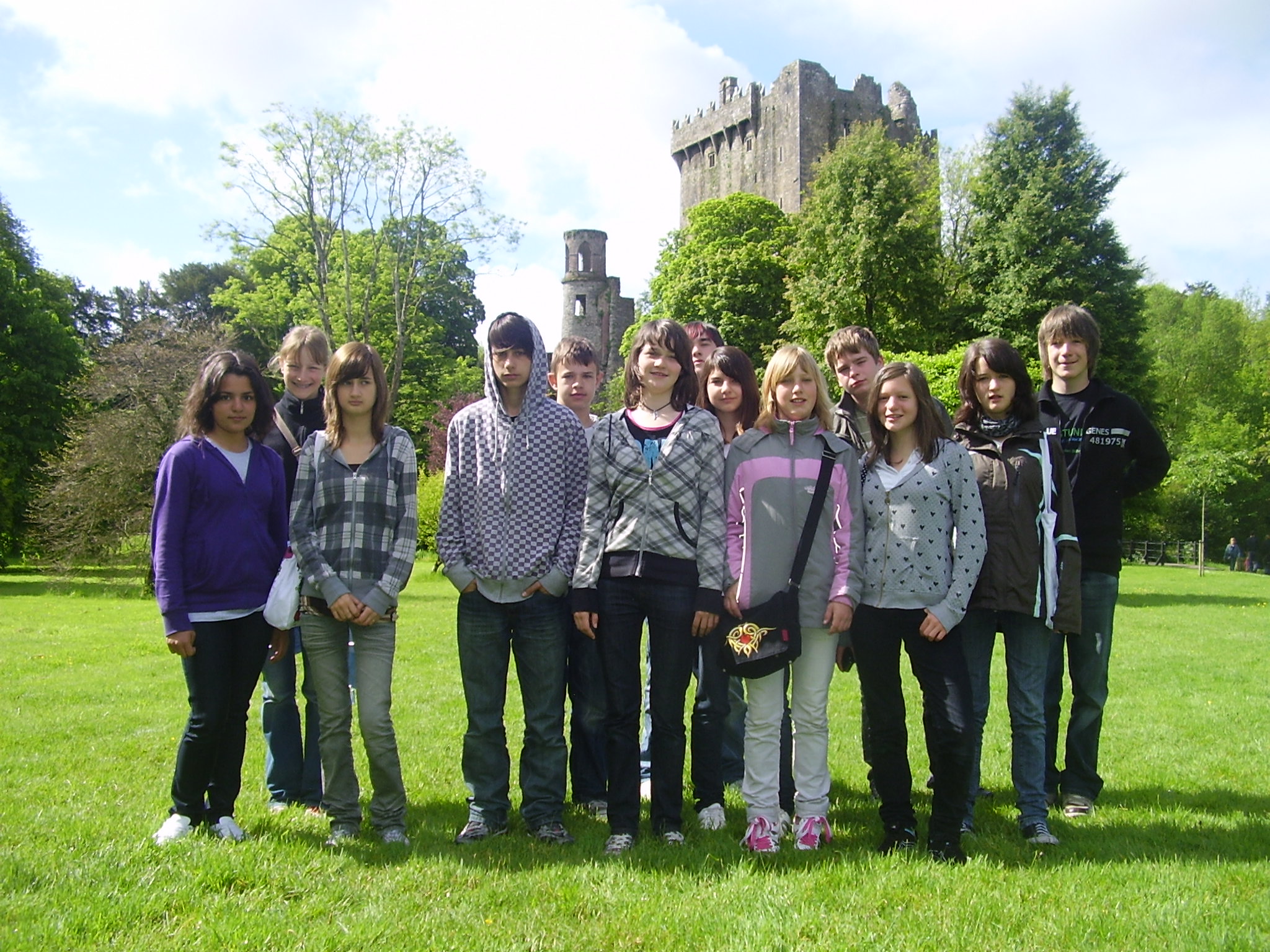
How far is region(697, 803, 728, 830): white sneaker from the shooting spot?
4516mm

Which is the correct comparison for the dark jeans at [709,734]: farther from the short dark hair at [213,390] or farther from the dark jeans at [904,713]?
the short dark hair at [213,390]

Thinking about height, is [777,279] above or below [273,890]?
above

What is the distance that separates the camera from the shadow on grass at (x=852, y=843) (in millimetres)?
3984

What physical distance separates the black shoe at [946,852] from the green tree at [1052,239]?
22440 millimetres

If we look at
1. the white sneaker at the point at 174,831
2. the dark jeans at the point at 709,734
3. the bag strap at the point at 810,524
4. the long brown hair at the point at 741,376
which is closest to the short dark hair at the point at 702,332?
the long brown hair at the point at 741,376

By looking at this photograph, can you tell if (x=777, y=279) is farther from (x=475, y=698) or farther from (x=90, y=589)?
(x=475, y=698)

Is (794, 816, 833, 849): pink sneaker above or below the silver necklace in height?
below

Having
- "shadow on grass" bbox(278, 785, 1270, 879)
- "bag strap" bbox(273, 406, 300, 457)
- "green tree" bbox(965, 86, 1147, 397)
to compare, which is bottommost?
"shadow on grass" bbox(278, 785, 1270, 879)

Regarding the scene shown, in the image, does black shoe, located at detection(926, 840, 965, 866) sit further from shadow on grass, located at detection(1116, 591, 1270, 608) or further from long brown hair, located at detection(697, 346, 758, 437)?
shadow on grass, located at detection(1116, 591, 1270, 608)

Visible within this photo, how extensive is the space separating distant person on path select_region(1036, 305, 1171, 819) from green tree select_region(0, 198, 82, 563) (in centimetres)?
2858

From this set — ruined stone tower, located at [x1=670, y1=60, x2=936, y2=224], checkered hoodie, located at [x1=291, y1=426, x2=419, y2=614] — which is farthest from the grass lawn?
ruined stone tower, located at [x1=670, y1=60, x2=936, y2=224]

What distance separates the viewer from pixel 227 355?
454 cm

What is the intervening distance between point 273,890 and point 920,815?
10.2 ft

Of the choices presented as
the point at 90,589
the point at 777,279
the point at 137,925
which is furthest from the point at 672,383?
the point at 777,279
